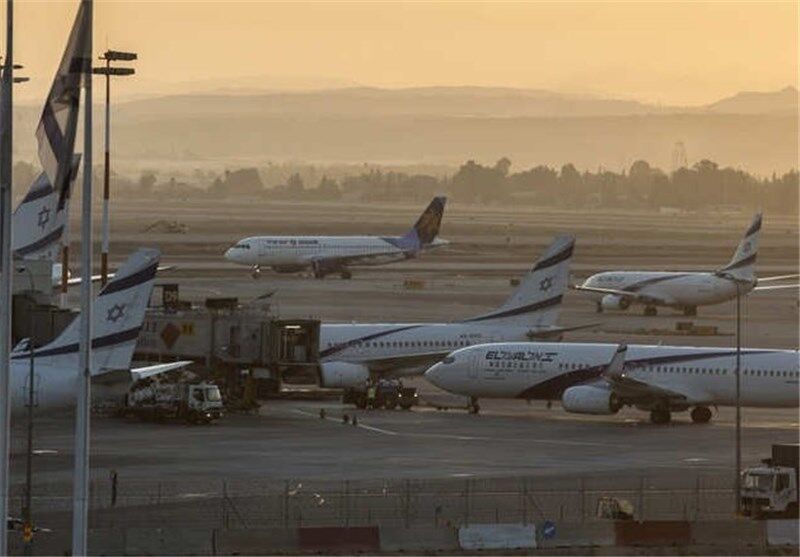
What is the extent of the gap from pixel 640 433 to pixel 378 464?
13.4m

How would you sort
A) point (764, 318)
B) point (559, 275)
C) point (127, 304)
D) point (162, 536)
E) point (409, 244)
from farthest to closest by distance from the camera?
1. point (409, 244)
2. point (764, 318)
3. point (559, 275)
4. point (127, 304)
5. point (162, 536)

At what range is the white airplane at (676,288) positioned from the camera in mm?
141250

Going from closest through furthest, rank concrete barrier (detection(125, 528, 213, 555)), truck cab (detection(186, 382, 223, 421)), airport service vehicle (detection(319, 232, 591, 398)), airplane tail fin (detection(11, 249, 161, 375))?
concrete barrier (detection(125, 528, 213, 555)) → airplane tail fin (detection(11, 249, 161, 375)) → truck cab (detection(186, 382, 223, 421)) → airport service vehicle (detection(319, 232, 591, 398))

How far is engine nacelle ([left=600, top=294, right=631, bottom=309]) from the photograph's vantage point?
492 ft

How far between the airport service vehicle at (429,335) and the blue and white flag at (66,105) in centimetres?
5112

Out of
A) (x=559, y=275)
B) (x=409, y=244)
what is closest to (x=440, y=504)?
(x=559, y=275)

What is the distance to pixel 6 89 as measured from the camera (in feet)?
138

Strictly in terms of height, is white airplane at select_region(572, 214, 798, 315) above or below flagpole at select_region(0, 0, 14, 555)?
below

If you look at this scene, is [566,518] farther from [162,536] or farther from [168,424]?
[168,424]

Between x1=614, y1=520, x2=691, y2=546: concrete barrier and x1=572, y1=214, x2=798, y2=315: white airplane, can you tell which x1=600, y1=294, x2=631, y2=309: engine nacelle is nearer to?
x1=572, y1=214, x2=798, y2=315: white airplane

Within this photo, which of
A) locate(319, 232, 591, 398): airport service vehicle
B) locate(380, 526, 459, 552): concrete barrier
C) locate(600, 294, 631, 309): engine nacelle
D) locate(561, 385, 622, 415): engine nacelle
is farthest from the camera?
locate(600, 294, 631, 309): engine nacelle

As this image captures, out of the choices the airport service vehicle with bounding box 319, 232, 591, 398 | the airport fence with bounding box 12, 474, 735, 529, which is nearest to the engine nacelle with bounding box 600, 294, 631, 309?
the airport service vehicle with bounding box 319, 232, 591, 398

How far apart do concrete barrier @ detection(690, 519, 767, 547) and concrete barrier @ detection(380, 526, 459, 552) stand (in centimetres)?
561

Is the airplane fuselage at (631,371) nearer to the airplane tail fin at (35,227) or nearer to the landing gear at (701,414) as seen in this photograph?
the landing gear at (701,414)
